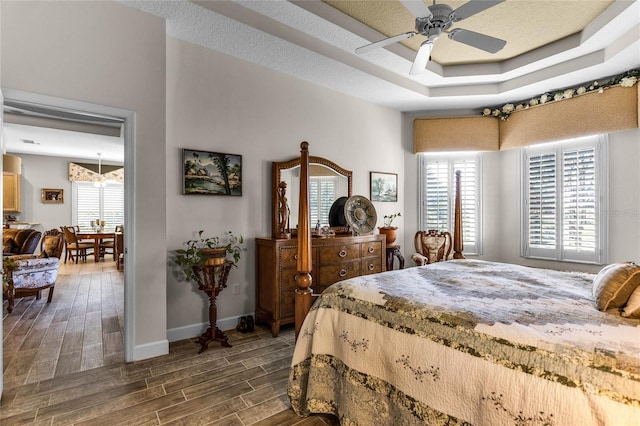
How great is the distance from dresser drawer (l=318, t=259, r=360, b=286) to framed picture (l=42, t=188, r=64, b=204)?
27.1 feet

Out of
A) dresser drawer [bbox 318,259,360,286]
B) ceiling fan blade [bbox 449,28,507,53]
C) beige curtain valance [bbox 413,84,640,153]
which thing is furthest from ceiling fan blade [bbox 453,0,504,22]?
beige curtain valance [bbox 413,84,640,153]

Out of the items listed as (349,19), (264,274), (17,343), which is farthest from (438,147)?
(17,343)

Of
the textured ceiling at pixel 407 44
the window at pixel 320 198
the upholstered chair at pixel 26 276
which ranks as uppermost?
the textured ceiling at pixel 407 44

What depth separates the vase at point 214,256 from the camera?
2.92 meters

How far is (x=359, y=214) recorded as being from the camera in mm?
4281

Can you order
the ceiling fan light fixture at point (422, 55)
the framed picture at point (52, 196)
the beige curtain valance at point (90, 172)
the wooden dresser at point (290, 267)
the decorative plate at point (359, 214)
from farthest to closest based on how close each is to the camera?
the beige curtain valance at point (90, 172) < the framed picture at point (52, 196) < the decorative plate at point (359, 214) < the wooden dresser at point (290, 267) < the ceiling fan light fixture at point (422, 55)

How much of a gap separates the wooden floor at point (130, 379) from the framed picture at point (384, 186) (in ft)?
8.14

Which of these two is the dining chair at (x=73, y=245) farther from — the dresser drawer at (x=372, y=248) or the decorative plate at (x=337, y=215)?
the dresser drawer at (x=372, y=248)

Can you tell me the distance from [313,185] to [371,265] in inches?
48.9

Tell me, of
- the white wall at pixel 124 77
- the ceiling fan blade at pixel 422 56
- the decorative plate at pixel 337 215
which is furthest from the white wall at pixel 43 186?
the ceiling fan blade at pixel 422 56

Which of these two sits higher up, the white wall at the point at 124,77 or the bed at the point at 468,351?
the white wall at the point at 124,77

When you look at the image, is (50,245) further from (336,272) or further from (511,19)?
(511,19)

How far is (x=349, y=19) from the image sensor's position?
321 centimetres

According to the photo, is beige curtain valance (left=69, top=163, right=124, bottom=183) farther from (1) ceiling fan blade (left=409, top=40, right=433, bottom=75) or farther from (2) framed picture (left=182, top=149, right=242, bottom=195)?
(1) ceiling fan blade (left=409, top=40, right=433, bottom=75)
